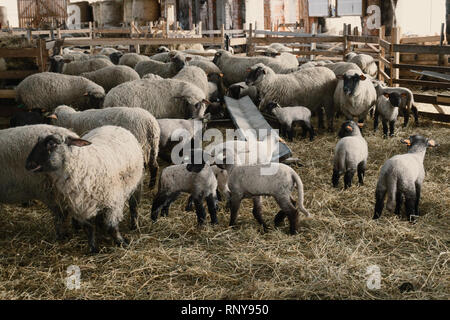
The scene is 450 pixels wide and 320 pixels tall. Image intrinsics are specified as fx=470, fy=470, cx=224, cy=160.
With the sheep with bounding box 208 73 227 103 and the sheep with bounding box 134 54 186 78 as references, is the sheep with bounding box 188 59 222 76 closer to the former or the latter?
the sheep with bounding box 208 73 227 103

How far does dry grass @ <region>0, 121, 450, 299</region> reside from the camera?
379cm

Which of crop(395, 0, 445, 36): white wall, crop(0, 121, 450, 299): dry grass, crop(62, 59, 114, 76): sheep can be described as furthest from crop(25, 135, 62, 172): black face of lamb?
crop(395, 0, 445, 36): white wall

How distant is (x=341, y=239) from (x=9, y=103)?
7.42 meters

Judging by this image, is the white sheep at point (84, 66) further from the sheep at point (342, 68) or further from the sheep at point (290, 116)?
the sheep at point (342, 68)

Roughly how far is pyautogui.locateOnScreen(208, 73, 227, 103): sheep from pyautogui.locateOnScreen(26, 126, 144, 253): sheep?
5391 mm

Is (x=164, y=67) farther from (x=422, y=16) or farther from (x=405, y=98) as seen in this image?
(x=422, y=16)

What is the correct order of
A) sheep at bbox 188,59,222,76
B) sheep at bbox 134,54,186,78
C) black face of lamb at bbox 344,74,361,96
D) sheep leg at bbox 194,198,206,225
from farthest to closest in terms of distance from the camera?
sheep at bbox 188,59,222,76, sheep at bbox 134,54,186,78, black face of lamb at bbox 344,74,361,96, sheep leg at bbox 194,198,206,225

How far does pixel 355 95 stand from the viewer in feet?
27.9

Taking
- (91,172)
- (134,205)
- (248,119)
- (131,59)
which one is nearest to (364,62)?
(248,119)

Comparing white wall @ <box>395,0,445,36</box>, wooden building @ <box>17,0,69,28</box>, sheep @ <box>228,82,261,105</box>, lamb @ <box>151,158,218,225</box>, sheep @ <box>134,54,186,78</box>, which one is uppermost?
wooden building @ <box>17,0,69,28</box>

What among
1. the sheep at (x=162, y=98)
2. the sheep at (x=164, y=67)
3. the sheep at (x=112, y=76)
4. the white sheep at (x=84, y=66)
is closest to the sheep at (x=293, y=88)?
the sheep at (x=164, y=67)

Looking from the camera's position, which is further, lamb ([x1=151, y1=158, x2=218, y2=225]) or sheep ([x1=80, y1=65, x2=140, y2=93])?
sheep ([x1=80, y1=65, x2=140, y2=93])

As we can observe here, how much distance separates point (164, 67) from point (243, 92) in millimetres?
1856

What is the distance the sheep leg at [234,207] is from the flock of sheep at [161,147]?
0.01 meters
